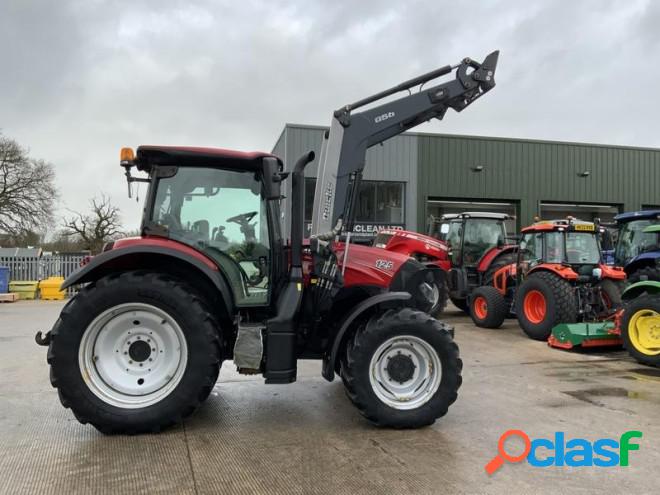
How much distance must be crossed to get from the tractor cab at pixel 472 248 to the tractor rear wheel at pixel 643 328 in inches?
177

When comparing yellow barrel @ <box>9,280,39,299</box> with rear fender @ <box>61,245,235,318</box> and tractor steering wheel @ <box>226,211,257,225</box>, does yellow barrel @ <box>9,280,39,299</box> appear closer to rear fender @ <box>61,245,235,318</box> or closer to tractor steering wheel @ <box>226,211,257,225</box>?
rear fender @ <box>61,245,235,318</box>

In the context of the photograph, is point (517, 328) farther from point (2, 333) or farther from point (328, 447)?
point (2, 333)

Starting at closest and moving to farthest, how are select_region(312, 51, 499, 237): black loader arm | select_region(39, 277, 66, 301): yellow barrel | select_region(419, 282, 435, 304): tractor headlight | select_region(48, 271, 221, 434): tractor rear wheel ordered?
select_region(48, 271, 221, 434): tractor rear wheel < select_region(419, 282, 435, 304): tractor headlight < select_region(312, 51, 499, 237): black loader arm < select_region(39, 277, 66, 301): yellow barrel

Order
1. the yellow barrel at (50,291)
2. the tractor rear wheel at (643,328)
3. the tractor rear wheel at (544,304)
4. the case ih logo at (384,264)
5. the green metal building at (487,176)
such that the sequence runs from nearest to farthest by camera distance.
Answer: the case ih logo at (384,264) → the tractor rear wheel at (643,328) → the tractor rear wheel at (544,304) → the yellow barrel at (50,291) → the green metal building at (487,176)

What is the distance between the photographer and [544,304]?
832cm

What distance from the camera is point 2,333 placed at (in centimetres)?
881

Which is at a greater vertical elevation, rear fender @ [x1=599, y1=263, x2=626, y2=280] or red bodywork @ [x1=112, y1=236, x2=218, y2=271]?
red bodywork @ [x1=112, y1=236, x2=218, y2=271]

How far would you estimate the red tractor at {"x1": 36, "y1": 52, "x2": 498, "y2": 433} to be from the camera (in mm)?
3680

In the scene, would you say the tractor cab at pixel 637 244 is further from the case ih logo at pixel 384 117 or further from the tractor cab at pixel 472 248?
the case ih logo at pixel 384 117

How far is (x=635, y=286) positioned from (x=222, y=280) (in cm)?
581

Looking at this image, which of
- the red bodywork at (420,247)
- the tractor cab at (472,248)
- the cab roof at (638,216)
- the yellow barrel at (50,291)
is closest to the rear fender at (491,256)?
the tractor cab at (472,248)

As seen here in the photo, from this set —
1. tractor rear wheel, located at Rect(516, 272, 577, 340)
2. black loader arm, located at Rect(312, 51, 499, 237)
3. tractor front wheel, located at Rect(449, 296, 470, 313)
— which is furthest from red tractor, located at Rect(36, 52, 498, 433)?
tractor front wheel, located at Rect(449, 296, 470, 313)

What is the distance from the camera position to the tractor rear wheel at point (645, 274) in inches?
328

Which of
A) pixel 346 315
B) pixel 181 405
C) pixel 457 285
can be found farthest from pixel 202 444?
pixel 457 285
